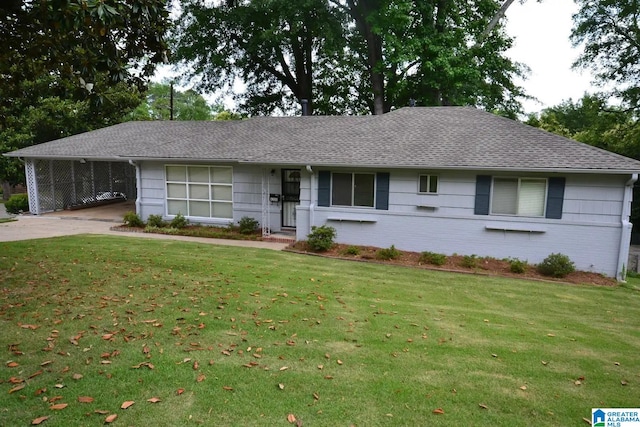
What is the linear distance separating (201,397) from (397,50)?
2062cm

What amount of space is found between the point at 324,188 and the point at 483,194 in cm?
475

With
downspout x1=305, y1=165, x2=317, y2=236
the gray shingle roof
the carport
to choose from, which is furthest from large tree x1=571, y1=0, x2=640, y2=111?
the carport

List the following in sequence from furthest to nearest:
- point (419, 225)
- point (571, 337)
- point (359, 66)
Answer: point (359, 66)
point (419, 225)
point (571, 337)

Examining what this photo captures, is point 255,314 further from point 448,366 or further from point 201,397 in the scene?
point 448,366

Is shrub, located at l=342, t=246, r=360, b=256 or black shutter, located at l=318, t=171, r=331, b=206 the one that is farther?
black shutter, located at l=318, t=171, r=331, b=206

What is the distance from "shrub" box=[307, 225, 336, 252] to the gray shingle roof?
6.72 feet

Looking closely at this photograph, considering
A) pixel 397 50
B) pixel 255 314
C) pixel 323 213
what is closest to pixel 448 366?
pixel 255 314

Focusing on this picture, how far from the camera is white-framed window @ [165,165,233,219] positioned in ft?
49.8

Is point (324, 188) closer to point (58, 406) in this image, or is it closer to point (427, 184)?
point (427, 184)

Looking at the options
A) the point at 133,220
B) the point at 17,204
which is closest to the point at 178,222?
the point at 133,220

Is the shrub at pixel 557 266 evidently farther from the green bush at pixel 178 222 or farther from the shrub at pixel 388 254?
the green bush at pixel 178 222

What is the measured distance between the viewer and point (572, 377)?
4.74m

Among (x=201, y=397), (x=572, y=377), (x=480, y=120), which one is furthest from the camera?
(x=480, y=120)

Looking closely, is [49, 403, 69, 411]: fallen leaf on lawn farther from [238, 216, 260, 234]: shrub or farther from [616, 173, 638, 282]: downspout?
[616, 173, 638, 282]: downspout
